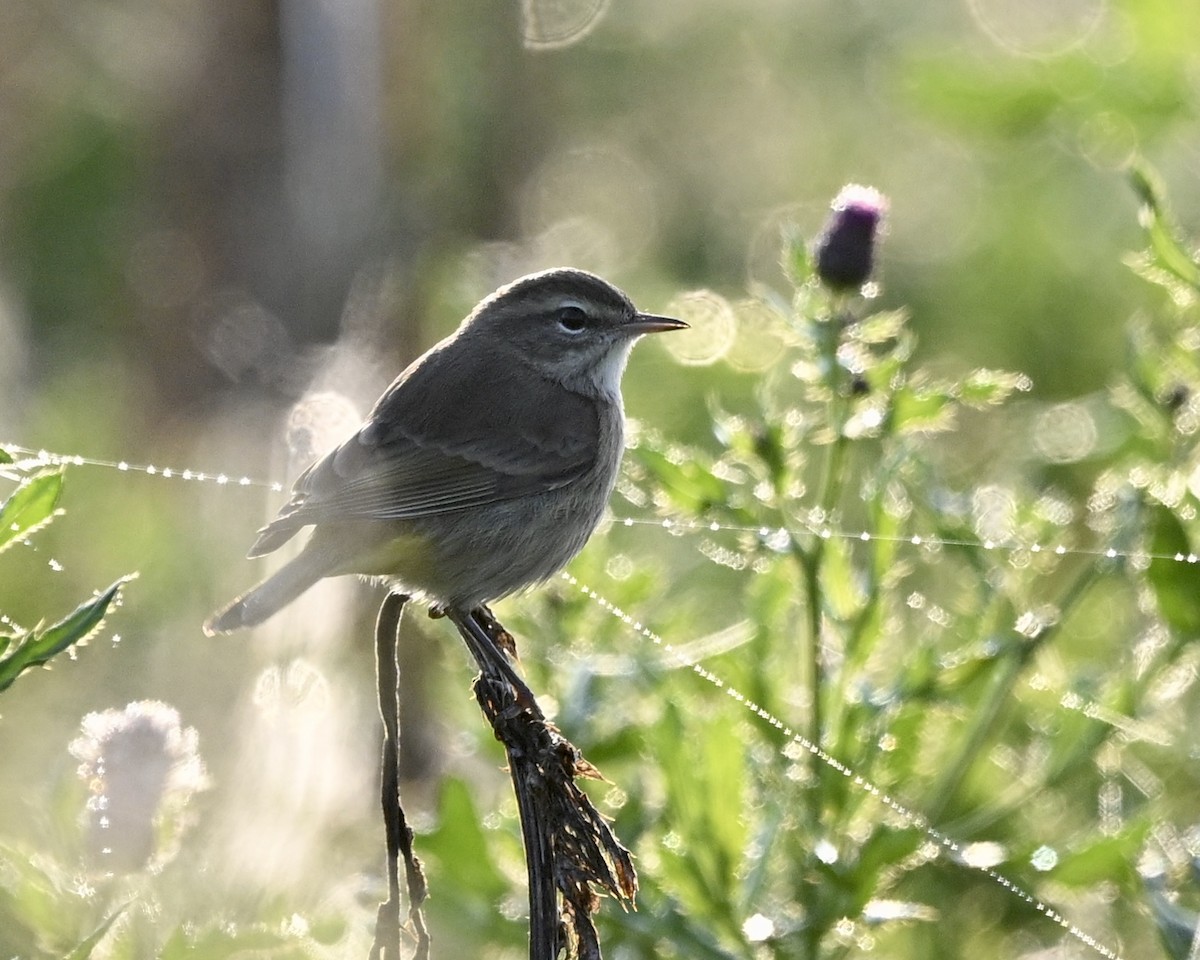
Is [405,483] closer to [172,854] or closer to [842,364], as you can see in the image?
[842,364]

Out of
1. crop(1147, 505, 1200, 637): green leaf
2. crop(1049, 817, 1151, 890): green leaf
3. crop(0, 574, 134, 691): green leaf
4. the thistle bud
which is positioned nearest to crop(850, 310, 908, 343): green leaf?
crop(1147, 505, 1200, 637): green leaf

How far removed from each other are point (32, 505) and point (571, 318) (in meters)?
2.09

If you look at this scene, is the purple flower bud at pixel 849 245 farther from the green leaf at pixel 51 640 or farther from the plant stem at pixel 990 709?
the green leaf at pixel 51 640

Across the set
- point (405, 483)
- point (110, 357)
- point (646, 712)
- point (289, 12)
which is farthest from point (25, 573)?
point (289, 12)

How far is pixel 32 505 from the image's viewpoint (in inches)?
56.3

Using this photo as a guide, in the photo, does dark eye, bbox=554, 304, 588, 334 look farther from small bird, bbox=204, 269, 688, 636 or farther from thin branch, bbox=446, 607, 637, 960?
thin branch, bbox=446, 607, 637, 960

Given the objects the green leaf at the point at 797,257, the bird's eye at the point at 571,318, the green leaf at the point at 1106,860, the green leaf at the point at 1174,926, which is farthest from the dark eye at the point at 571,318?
the green leaf at the point at 1174,926

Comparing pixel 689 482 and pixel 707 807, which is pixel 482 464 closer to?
pixel 689 482

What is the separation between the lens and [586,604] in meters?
2.95

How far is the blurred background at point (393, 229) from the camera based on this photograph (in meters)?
3.19

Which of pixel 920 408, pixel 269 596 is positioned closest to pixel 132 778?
pixel 269 596

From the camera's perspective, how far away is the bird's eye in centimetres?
342

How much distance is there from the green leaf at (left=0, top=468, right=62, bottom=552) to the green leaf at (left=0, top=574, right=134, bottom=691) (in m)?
0.10

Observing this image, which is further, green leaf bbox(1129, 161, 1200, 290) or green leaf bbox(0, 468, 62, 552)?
green leaf bbox(1129, 161, 1200, 290)
